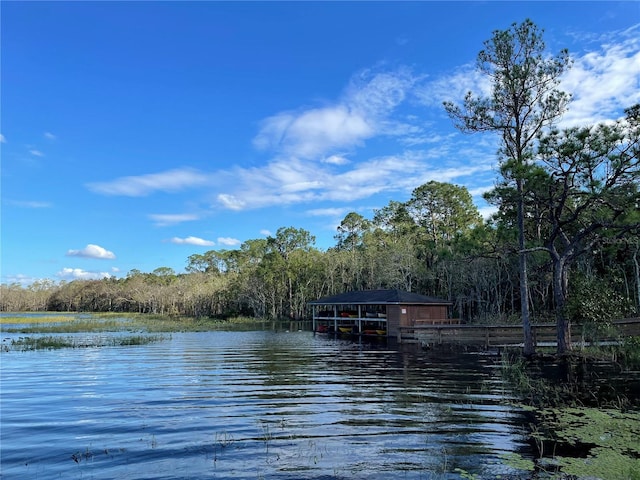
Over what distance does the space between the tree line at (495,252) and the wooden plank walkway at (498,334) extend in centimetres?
136

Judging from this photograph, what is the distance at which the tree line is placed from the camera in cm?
1677

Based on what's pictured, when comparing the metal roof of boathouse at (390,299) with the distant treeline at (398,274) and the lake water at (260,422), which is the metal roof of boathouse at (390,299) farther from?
the lake water at (260,422)

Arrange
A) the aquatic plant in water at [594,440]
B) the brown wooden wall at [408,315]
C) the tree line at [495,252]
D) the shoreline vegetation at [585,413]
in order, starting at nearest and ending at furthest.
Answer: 1. the aquatic plant in water at [594,440]
2. the shoreline vegetation at [585,413]
3. the tree line at [495,252]
4. the brown wooden wall at [408,315]

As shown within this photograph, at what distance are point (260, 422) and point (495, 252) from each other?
48.3 feet

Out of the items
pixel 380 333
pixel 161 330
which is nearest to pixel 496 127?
pixel 380 333

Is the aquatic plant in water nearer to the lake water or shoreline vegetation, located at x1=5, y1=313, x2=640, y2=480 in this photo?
shoreline vegetation, located at x1=5, y1=313, x2=640, y2=480

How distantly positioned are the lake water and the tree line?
19.3ft

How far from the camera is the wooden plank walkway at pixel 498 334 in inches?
785

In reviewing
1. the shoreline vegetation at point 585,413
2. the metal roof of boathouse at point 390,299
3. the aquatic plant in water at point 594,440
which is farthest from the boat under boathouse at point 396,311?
the aquatic plant in water at point 594,440

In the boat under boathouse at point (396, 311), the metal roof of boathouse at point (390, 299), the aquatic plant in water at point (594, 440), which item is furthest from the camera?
the metal roof of boathouse at point (390, 299)

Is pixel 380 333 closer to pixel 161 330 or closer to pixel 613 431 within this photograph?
pixel 161 330

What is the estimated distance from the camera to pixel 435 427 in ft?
→ 28.7

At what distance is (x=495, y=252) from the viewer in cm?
2034

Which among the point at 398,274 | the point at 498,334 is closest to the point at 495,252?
the point at 498,334
